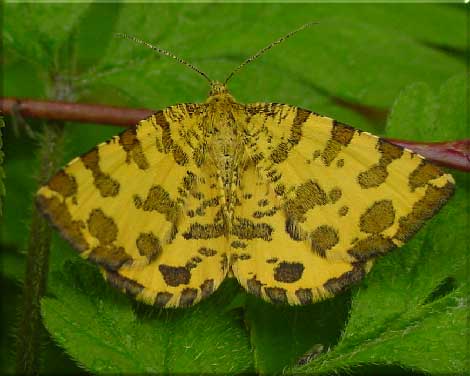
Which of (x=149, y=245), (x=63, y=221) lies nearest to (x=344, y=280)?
(x=149, y=245)

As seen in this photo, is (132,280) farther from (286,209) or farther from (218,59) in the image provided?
(218,59)

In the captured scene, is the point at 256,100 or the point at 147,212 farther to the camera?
the point at 256,100

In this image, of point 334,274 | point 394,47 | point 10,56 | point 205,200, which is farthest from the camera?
point 10,56

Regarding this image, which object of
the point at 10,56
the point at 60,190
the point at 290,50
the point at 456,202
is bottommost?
the point at 60,190

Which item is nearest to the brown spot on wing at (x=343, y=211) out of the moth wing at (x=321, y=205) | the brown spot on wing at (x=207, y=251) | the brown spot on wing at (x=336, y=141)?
the moth wing at (x=321, y=205)

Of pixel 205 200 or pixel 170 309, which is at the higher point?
pixel 205 200

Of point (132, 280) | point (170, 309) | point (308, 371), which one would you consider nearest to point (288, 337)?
point (308, 371)

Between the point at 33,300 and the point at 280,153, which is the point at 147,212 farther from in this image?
the point at 33,300
